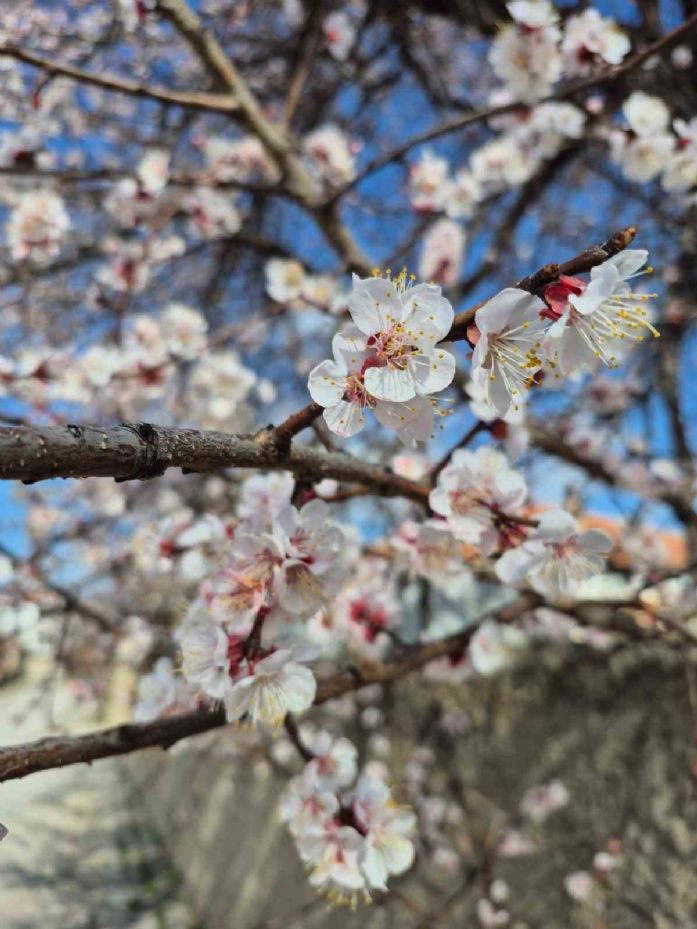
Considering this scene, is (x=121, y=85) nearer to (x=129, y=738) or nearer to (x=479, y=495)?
(x=479, y=495)

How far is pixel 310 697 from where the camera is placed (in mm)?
889

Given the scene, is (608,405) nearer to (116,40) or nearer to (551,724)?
(551,724)

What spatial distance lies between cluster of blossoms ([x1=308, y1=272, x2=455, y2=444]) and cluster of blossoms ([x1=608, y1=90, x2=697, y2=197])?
1.62m

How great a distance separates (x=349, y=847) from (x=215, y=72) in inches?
81.0

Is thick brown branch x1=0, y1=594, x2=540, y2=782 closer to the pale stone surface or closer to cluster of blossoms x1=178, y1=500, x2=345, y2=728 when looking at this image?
cluster of blossoms x1=178, y1=500, x2=345, y2=728

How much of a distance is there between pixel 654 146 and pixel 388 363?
170 cm

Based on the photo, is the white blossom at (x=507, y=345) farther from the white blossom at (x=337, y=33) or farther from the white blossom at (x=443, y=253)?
the white blossom at (x=337, y=33)

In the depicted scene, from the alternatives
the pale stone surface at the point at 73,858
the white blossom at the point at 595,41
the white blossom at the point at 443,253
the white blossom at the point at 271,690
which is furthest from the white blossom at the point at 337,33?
the pale stone surface at the point at 73,858

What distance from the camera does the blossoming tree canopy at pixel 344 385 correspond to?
76 cm

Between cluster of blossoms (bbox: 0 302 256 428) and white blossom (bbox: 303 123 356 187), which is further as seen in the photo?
white blossom (bbox: 303 123 356 187)

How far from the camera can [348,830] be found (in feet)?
3.40

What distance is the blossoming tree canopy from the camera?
76 cm

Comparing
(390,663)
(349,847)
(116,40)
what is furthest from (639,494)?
(116,40)

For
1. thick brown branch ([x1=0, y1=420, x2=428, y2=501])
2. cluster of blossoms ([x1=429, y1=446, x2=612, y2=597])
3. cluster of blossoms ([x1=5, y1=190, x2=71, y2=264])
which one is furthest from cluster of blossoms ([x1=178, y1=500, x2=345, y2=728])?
cluster of blossoms ([x1=5, y1=190, x2=71, y2=264])
